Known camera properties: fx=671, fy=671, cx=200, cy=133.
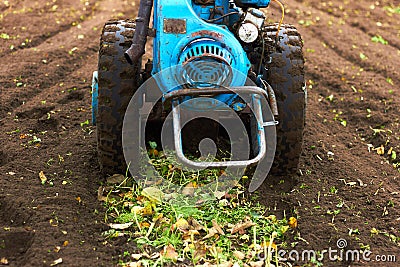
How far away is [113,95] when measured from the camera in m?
4.81

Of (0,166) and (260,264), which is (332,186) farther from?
(0,166)

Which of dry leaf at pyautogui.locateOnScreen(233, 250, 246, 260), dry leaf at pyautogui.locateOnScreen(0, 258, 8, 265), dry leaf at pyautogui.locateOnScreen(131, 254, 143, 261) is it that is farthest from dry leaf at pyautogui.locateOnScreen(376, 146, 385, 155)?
dry leaf at pyautogui.locateOnScreen(0, 258, 8, 265)

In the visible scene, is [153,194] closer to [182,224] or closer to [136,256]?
[182,224]

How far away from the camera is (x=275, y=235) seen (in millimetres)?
4426

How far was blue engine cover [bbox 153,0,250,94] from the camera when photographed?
4531 mm

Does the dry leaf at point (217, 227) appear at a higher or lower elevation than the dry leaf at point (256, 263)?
higher

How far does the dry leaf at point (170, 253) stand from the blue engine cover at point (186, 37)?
116cm

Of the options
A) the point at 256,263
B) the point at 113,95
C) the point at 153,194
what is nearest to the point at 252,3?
the point at 113,95

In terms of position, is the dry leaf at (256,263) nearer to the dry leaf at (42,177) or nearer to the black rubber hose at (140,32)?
the black rubber hose at (140,32)

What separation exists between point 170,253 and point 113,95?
129 centimetres

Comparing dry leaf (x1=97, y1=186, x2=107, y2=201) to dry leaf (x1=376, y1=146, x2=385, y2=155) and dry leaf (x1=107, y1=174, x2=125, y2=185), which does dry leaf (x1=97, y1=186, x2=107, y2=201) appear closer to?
dry leaf (x1=107, y1=174, x2=125, y2=185)

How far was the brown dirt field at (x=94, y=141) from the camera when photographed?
4352 millimetres

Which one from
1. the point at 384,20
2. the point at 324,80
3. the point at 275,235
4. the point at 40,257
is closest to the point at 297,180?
the point at 275,235

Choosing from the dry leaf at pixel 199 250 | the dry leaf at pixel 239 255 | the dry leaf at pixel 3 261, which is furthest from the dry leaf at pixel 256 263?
the dry leaf at pixel 3 261
